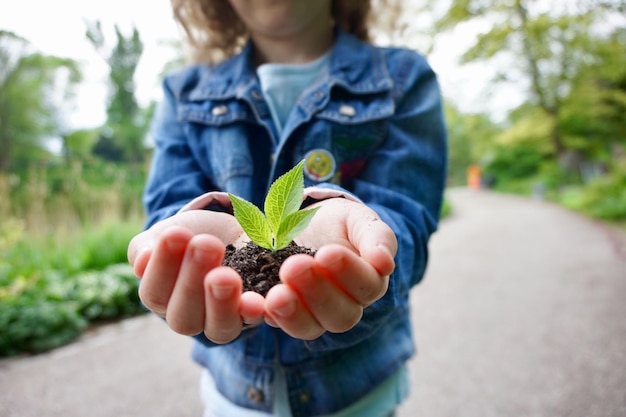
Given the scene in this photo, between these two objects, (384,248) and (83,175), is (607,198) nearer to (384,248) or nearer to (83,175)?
(83,175)

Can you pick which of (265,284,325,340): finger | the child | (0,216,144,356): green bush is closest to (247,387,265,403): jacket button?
the child

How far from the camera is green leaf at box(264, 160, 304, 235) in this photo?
0.81m

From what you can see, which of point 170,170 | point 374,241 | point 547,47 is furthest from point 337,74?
point 547,47

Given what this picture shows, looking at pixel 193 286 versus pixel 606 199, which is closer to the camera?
pixel 193 286

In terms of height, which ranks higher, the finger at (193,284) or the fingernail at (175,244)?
the fingernail at (175,244)

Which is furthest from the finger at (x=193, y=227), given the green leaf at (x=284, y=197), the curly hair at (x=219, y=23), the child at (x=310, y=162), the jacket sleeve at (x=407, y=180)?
the curly hair at (x=219, y=23)

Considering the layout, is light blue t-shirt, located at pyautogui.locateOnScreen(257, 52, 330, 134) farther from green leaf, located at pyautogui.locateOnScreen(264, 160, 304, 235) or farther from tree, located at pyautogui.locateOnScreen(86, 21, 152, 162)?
tree, located at pyautogui.locateOnScreen(86, 21, 152, 162)

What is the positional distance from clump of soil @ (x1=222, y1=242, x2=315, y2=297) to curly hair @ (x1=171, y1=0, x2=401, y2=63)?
1.02m

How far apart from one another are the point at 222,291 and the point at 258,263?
0.71ft

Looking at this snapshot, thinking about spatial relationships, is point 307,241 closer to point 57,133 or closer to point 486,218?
point 57,133

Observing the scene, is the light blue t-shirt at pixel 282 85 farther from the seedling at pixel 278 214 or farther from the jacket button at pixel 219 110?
the seedling at pixel 278 214

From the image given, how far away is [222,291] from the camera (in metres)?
0.60

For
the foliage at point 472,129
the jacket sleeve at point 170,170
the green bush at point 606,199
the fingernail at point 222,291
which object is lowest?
the foliage at point 472,129

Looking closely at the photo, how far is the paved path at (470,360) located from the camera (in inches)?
112
